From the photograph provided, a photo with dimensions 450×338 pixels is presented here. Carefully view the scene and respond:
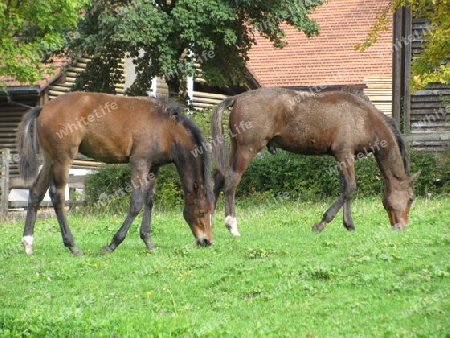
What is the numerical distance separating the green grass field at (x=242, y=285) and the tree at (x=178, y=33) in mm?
9044

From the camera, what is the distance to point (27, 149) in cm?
1243

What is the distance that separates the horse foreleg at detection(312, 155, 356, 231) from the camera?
1374cm

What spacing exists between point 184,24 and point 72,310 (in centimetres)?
1432

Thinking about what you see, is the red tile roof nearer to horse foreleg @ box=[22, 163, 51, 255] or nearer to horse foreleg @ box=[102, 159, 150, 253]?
horse foreleg @ box=[102, 159, 150, 253]

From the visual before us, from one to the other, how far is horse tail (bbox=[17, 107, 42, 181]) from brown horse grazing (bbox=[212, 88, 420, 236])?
3060 millimetres

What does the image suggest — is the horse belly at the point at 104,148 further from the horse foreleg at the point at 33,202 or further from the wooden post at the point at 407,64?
the wooden post at the point at 407,64

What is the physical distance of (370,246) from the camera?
11164 mm

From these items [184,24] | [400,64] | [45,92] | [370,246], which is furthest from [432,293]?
[45,92]

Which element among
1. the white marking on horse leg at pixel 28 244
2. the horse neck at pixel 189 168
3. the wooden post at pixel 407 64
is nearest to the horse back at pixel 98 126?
the horse neck at pixel 189 168

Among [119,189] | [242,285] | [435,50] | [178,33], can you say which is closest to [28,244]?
[242,285]

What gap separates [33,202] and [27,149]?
87 cm

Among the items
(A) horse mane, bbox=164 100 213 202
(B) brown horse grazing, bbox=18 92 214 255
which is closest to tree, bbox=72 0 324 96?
(A) horse mane, bbox=164 100 213 202

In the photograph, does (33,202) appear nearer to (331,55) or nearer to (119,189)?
(119,189)

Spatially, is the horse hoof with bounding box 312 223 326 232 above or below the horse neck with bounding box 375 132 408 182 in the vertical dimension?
below
